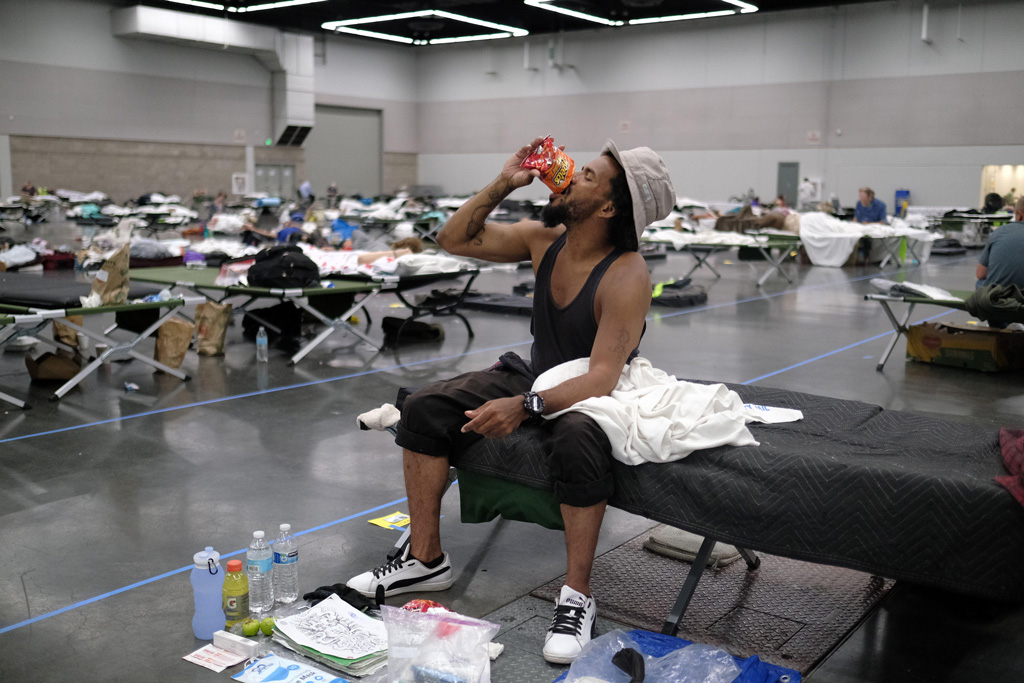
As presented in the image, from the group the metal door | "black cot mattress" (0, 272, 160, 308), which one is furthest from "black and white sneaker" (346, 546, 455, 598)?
the metal door

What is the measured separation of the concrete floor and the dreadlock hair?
122 cm

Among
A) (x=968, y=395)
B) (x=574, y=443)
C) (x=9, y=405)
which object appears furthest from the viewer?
(x=968, y=395)

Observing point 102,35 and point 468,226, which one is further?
point 102,35

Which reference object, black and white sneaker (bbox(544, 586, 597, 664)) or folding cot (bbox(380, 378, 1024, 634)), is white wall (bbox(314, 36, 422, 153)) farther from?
black and white sneaker (bbox(544, 586, 597, 664))

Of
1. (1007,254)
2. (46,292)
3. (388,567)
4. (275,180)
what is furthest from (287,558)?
(275,180)

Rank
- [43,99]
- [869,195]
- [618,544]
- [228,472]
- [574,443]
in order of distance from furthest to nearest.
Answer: [43,99] → [869,195] → [228,472] → [618,544] → [574,443]

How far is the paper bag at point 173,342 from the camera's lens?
672 cm

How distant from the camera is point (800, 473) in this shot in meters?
2.64

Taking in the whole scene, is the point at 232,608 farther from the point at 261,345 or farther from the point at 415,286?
the point at 415,286

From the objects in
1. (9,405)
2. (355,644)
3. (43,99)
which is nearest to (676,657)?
(355,644)

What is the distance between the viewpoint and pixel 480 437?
311 centimetres

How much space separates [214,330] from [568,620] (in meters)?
5.50

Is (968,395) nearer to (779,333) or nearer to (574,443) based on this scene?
(779,333)

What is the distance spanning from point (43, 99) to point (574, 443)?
80.9 ft
